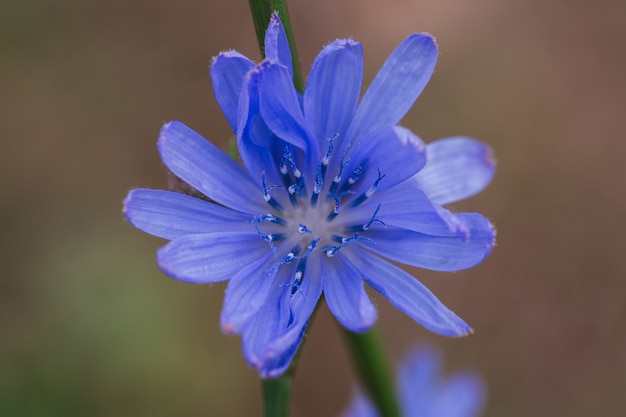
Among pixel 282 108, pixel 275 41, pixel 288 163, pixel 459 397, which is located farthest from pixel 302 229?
pixel 459 397

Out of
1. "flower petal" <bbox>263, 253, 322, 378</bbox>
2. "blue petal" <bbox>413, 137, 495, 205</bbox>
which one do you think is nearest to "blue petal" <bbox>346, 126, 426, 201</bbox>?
"blue petal" <bbox>413, 137, 495, 205</bbox>

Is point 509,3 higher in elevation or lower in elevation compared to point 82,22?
lower

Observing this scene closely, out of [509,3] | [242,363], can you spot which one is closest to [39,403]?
[242,363]

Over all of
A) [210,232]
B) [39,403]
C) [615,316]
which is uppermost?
[210,232]

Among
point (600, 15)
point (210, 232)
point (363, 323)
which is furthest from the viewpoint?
point (600, 15)

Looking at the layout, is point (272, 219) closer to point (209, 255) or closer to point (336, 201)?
point (336, 201)

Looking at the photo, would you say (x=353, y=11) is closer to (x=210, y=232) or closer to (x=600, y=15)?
(x=600, y=15)

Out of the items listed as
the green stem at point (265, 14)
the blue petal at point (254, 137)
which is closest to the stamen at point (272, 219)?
→ the blue petal at point (254, 137)
